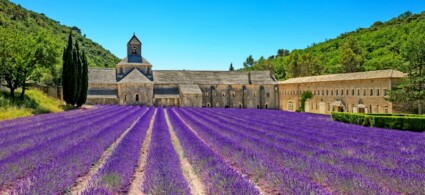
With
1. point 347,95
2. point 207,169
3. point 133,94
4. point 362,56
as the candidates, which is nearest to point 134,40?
point 133,94

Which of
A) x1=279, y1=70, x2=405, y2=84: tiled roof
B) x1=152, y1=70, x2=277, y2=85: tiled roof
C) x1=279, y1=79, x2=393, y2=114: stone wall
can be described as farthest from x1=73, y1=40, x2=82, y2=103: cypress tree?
x1=279, y1=79, x2=393, y2=114: stone wall

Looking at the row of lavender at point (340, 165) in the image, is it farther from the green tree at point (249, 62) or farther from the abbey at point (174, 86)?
the green tree at point (249, 62)

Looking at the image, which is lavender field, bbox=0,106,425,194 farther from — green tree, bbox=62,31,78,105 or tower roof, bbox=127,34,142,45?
tower roof, bbox=127,34,142,45

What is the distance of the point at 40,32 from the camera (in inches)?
1435

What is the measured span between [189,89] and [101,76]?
1499cm

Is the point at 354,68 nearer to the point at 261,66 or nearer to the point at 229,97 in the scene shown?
the point at 229,97

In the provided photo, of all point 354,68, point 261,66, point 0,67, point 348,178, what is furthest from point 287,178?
point 261,66

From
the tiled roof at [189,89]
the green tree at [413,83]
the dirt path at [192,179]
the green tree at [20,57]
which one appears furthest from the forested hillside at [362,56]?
the dirt path at [192,179]

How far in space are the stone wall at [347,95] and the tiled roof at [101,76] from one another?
97.9 feet

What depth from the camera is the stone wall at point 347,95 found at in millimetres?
39750

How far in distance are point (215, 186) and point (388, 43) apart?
84.5 meters

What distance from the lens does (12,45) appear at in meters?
31.2

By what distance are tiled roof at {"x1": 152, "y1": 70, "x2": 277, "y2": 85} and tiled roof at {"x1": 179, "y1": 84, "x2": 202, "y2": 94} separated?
2.00 m

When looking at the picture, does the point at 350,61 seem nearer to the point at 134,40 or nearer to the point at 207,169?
the point at 134,40
